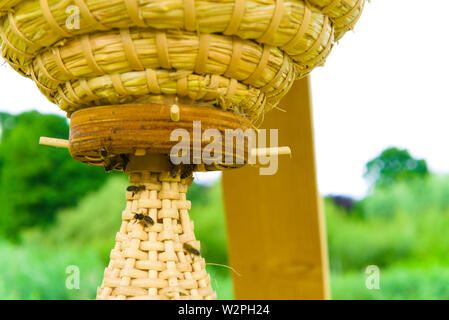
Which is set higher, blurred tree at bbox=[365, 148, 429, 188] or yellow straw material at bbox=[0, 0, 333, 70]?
blurred tree at bbox=[365, 148, 429, 188]

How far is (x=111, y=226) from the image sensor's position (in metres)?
2.39

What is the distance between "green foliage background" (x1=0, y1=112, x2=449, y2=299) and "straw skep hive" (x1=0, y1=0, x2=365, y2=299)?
0.99 m

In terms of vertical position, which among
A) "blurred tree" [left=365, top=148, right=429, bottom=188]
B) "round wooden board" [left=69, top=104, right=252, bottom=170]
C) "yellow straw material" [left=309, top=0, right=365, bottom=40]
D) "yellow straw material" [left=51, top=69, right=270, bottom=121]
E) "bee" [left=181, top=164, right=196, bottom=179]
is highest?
"blurred tree" [left=365, top=148, right=429, bottom=188]

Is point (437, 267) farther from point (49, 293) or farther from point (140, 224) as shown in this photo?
point (140, 224)

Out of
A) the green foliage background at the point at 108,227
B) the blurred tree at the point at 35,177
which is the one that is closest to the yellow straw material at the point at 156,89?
Result: the green foliage background at the point at 108,227

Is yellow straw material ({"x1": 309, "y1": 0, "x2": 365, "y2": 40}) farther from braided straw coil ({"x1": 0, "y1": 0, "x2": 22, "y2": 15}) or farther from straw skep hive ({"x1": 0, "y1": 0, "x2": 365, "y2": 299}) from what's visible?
braided straw coil ({"x1": 0, "y1": 0, "x2": 22, "y2": 15})

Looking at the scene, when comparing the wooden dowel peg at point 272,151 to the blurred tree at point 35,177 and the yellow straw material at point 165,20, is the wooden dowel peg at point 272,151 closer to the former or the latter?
the yellow straw material at point 165,20

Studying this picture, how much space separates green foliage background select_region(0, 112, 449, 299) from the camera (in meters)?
1.66

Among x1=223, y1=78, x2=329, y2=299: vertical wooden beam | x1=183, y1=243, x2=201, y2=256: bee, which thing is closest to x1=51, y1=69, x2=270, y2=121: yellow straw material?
x1=183, y1=243, x2=201, y2=256: bee

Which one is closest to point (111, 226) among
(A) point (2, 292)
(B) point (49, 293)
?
(B) point (49, 293)

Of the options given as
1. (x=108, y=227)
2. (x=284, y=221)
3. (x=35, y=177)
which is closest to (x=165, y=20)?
(x=284, y=221)

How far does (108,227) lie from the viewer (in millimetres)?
2395

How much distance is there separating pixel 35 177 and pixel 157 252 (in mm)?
2423

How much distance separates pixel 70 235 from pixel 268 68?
2.26 meters
